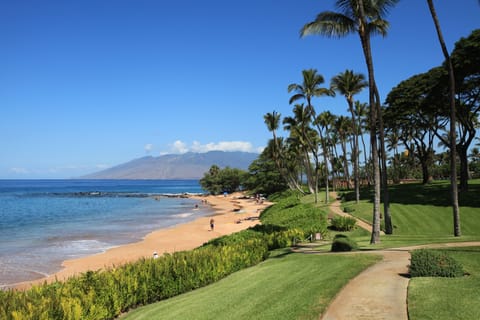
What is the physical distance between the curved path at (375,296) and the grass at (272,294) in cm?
28

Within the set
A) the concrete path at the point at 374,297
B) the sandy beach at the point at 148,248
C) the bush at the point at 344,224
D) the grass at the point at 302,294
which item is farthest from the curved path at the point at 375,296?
the bush at the point at 344,224

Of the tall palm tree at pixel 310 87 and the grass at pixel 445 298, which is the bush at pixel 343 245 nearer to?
the grass at pixel 445 298

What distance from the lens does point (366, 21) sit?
62.3 feet

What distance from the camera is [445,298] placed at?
26.0 ft

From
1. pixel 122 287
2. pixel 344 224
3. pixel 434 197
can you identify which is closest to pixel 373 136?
pixel 344 224

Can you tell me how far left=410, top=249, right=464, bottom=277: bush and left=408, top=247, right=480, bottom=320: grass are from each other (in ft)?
1.06

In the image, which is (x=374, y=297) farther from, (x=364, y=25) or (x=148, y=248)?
(x=148, y=248)

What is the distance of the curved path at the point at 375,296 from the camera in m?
7.57

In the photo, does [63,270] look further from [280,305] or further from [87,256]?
[280,305]

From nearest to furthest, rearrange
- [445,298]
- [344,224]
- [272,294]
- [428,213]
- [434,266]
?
1. [445,298]
2. [272,294]
3. [434,266]
4. [344,224]
5. [428,213]

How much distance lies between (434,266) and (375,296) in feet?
8.40

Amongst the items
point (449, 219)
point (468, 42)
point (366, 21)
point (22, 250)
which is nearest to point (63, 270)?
point (22, 250)

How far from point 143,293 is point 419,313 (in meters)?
8.52

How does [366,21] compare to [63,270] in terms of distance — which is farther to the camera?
[63,270]
